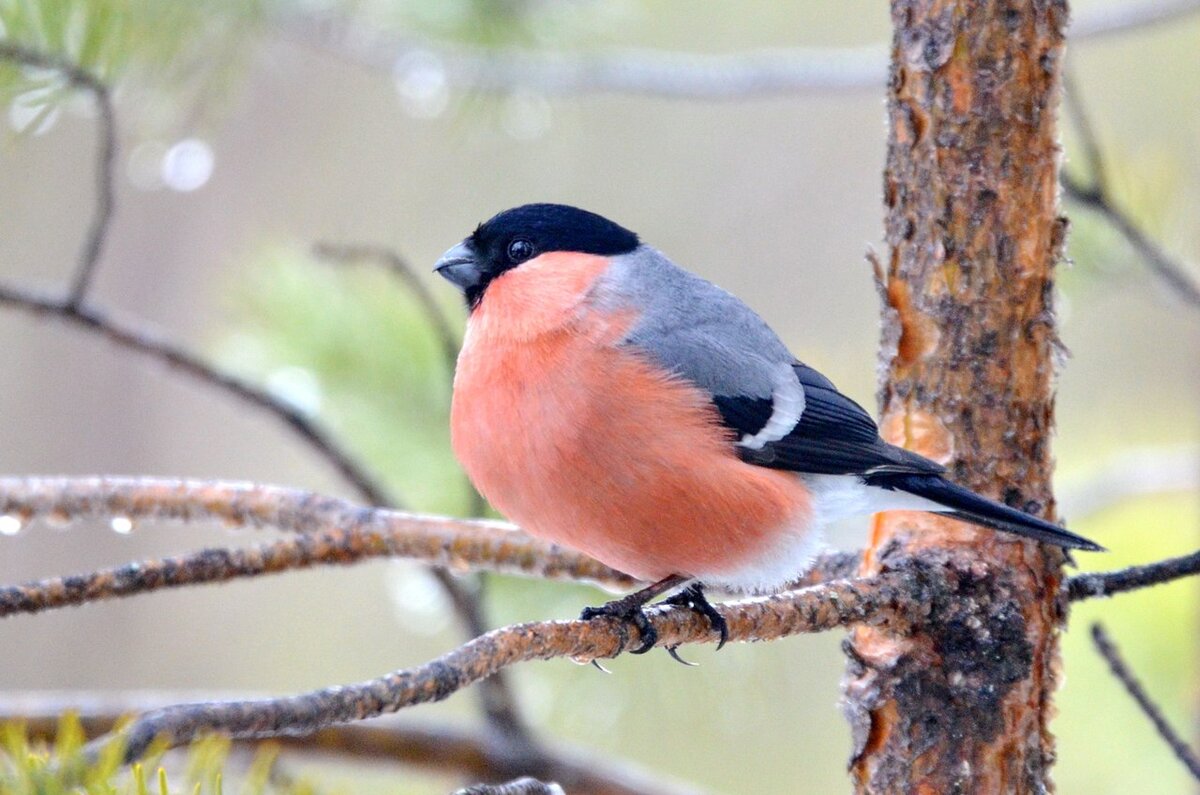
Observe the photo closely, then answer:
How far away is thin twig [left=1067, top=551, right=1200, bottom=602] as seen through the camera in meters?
0.98

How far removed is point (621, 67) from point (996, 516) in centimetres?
118

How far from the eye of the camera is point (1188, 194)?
200 centimetres

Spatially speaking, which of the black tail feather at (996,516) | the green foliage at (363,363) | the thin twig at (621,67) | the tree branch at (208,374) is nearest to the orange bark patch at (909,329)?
the black tail feather at (996,516)

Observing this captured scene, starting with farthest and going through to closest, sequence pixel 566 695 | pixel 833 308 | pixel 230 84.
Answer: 1. pixel 833 308
2. pixel 566 695
3. pixel 230 84

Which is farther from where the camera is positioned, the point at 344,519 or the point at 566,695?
the point at 566,695

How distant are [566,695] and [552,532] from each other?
79 cm

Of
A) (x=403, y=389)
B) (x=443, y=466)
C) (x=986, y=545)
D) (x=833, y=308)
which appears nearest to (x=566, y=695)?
(x=443, y=466)

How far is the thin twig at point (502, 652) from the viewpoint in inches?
23.9

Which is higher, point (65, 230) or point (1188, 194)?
point (1188, 194)

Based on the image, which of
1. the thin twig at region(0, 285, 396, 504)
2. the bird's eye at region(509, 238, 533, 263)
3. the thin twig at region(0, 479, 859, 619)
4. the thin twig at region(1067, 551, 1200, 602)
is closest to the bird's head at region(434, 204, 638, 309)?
the bird's eye at region(509, 238, 533, 263)

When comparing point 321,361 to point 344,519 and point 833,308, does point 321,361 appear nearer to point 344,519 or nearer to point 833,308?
point 344,519

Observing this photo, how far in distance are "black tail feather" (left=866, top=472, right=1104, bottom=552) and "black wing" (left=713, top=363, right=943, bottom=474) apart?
0.20 meters

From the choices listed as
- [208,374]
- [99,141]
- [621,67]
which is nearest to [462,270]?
[208,374]

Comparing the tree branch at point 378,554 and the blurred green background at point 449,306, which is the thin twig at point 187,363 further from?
the blurred green background at point 449,306
